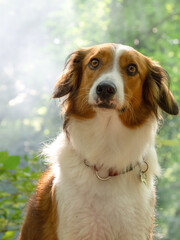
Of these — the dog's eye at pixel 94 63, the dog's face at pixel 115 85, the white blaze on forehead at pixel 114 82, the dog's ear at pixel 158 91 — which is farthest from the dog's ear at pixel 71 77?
the dog's ear at pixel 158 91

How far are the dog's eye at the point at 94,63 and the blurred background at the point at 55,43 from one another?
9.60 ft

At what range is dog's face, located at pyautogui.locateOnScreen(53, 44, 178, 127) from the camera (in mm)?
1712

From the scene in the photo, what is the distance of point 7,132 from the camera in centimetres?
481

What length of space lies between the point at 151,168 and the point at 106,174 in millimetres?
252

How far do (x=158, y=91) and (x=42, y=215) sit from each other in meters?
0.88

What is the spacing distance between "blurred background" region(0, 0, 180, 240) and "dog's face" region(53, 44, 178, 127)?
2.79 meters

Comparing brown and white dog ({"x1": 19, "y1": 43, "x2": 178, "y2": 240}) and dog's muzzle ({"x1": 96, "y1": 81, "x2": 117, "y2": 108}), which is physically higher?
dog's muzzle ({"x1": 96, "y1": 81, "x2": 117, "y2": 108})

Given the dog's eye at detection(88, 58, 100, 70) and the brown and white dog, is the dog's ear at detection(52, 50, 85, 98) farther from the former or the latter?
the dog's eye at detection(88, 58, 100, 70)

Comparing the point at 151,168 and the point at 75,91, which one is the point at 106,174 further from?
the point at 75,91

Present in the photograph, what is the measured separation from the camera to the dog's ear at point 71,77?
198 cm

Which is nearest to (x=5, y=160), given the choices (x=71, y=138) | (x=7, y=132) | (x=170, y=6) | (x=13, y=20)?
(x=71, y=138)

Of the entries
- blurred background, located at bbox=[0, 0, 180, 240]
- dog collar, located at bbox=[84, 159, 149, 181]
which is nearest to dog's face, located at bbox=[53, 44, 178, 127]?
dog collar, located at bbox=[84, 159, 149, 181]

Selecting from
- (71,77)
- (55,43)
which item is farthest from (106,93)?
(55,43)

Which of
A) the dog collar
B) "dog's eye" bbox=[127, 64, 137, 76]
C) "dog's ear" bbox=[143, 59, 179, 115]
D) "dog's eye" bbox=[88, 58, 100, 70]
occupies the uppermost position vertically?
"dog's eye" bbox=[88, 58, 100, 70]
